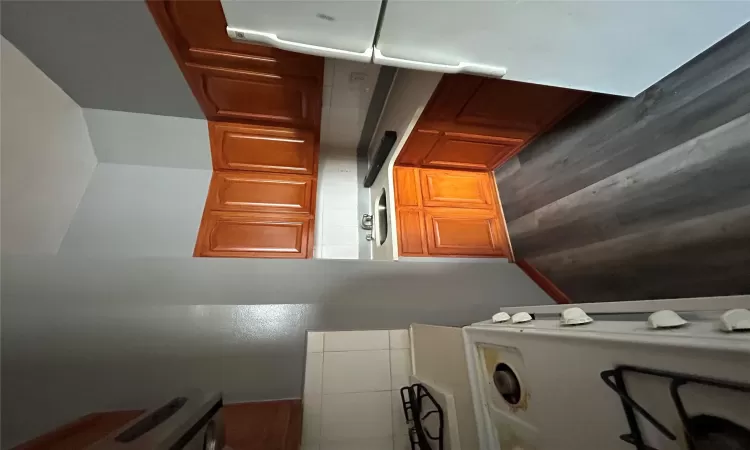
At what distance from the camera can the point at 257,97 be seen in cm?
165

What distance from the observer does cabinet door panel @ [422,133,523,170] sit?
1744 millimetres

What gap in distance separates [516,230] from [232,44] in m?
1.86

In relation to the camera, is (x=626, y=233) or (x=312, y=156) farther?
(x=312, y=156)

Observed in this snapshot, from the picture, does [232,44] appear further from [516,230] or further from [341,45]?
[516,230]

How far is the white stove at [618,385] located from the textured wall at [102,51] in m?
1.78

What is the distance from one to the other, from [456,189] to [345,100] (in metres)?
1.05

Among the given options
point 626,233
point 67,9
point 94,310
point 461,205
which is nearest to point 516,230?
point 461,205

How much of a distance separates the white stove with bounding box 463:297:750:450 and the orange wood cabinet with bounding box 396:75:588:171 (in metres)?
1.02

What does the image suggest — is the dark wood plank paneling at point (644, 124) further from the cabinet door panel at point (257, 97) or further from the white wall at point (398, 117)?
the cabinet door panel at point (257, 97)

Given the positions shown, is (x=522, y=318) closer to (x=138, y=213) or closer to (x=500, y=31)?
(x=500, y=31)

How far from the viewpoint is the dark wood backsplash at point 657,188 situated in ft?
2.74

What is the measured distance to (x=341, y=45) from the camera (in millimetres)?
850

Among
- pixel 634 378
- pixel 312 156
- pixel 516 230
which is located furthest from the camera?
pixel 312 156

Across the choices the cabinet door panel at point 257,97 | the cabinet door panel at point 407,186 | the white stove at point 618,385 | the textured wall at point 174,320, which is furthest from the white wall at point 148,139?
the white stove at point 618,385
